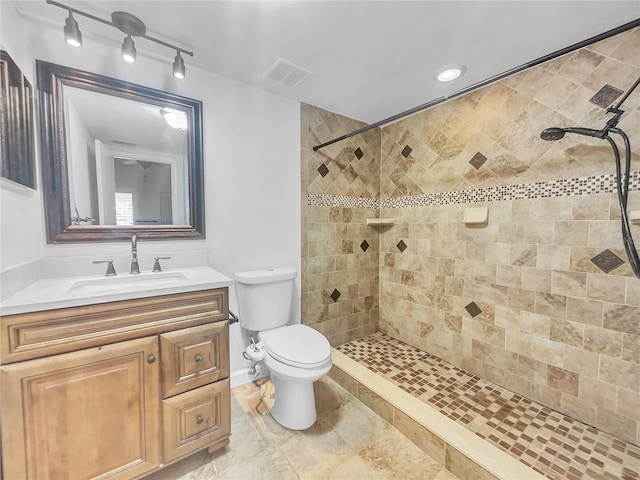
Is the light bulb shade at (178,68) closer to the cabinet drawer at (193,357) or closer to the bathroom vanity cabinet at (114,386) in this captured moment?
the bathroom vanity cabinet at (114,386)

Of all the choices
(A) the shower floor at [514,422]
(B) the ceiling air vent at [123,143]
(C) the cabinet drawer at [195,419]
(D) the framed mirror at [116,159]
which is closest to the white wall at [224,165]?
(D) the framed mirror at [116,159]

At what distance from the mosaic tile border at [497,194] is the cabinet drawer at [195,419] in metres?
1.41

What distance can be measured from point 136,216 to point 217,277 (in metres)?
0.61

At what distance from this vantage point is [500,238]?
5.77 ft

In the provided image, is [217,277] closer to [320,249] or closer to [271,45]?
[320,249]

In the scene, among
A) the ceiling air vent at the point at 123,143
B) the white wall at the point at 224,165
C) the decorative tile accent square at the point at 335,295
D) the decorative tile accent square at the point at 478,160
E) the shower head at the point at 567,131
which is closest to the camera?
the white wall at the point at 224,165

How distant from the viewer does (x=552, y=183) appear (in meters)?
1.54

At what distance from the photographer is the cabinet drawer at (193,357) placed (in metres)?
1.11

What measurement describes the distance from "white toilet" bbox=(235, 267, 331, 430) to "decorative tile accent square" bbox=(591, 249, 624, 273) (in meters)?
1.52

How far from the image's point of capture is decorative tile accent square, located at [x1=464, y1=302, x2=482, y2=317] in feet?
6.15

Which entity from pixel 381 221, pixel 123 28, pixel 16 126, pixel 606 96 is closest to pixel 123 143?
pixel 16 126

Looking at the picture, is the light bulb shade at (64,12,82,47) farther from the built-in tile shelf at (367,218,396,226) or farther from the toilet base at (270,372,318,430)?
the built-in tile shelf at (367,218,396,226)

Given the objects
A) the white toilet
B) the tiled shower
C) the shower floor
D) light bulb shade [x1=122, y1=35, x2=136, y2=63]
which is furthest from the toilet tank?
light bulb shade [x1=122, y1=35, x2=136, y2=63]

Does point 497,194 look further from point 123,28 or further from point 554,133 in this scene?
point 123,28
